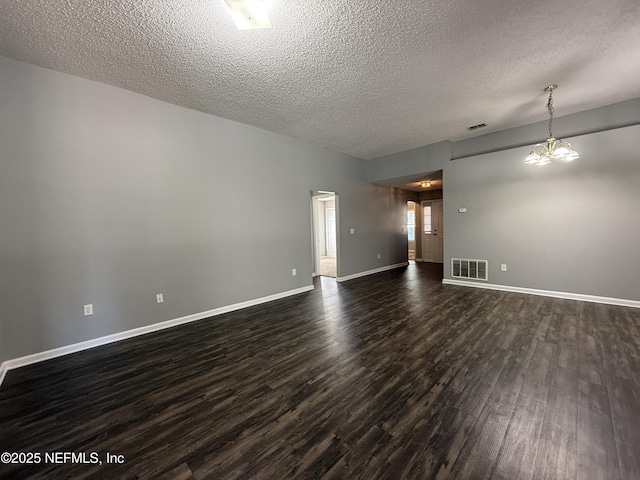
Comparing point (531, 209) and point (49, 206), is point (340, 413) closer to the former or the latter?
point (49, 206)

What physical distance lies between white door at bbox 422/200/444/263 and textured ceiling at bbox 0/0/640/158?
15.4 feet

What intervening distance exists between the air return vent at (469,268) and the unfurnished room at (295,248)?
0.21 ft

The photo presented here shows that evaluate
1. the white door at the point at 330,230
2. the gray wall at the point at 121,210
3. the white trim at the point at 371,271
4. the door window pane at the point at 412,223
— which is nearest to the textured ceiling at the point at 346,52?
the gray wall at the point at 121,210

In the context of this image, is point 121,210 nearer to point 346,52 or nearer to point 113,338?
point 113,338

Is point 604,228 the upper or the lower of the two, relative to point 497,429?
upper

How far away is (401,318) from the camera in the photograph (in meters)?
3.45

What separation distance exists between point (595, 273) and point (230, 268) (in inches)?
226

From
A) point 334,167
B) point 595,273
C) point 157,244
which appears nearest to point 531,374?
point 595,273

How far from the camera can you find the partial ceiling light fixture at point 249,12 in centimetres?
169

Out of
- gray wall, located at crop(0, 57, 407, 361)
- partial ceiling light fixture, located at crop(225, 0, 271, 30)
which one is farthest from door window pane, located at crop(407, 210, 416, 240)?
partial ceiling light fixture, located at crop(225, 0, 271, 30)

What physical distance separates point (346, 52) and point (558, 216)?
14.2 feet

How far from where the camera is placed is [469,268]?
5086mm

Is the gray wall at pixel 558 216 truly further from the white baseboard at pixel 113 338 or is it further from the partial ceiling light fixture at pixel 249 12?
the partial ceiling light fixture at pixel 249 12

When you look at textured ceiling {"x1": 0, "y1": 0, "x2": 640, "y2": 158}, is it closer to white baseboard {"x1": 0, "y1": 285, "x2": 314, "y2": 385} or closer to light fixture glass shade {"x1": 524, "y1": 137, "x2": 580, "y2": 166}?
light fixture glass shade {"x1": 524, "y1": 137, "x2": 580, "y2": 166}
